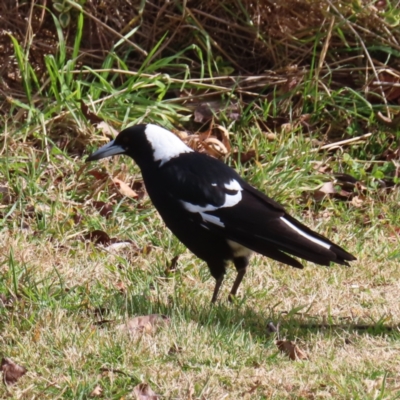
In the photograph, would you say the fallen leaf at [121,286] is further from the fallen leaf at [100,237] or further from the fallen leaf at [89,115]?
the fallen leaf at [89,115]

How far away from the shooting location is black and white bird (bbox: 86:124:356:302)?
12.9 feet

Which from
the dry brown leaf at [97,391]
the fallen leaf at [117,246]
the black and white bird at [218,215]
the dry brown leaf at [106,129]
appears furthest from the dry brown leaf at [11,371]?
the dry brown leaf at [106,129]

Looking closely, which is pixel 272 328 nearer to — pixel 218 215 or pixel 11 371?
pixel 218 215

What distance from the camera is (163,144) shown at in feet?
14.3

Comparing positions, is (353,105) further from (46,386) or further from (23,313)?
(46,386)

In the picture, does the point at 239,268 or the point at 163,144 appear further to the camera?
the point at 163,144

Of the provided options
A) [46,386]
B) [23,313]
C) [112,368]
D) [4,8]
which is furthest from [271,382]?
[4,8]

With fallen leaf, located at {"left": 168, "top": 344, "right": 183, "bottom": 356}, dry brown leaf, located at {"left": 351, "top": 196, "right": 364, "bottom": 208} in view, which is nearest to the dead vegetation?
dry brown leaf, located at {"left": 351, "top": 196, "right": 364, "bottom": 208}

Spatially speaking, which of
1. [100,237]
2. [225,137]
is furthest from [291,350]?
[225,137]

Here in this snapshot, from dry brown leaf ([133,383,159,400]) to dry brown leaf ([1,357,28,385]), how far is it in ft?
1.34

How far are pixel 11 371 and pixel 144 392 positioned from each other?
47cm

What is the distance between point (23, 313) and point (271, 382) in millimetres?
1067

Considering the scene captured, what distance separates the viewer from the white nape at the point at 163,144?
4309 millimetres

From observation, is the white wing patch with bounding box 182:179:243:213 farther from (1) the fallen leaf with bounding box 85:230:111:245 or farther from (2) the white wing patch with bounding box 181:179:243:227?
(1) the fallen leaf with bounding box 85:230:111:245
